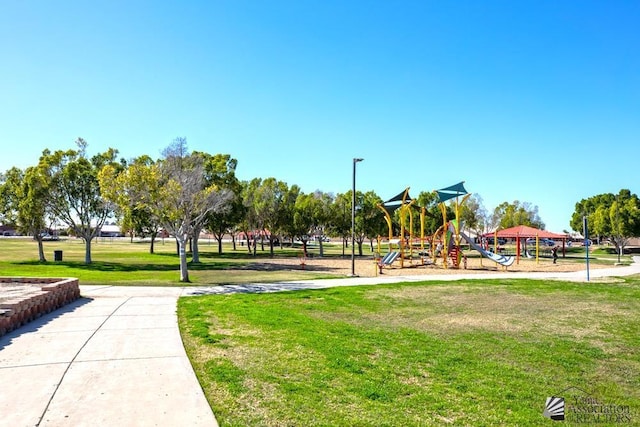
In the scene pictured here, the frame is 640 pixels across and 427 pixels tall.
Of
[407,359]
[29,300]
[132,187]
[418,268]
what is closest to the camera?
[407,359]

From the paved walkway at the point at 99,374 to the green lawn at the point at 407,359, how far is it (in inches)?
Result: 17.8

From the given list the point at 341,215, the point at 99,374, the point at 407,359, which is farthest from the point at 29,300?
the point at 341,215

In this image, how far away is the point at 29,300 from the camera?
11422mm

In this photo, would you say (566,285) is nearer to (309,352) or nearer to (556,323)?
(556,323)

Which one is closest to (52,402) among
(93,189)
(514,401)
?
(514,401)

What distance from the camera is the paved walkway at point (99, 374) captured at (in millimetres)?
5480

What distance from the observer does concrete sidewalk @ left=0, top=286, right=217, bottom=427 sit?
17.9 feet

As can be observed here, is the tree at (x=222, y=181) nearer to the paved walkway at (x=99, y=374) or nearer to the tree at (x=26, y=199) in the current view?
the tree at (x=26, y=199)

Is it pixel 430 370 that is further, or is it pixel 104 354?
pixel 104 354

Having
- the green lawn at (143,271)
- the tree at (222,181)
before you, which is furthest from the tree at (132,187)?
the tree at (222,181)

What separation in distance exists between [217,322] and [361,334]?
12.9 ft

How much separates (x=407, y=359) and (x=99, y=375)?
5.10m

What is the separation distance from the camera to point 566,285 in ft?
66.8

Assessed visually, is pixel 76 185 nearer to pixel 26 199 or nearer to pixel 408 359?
pixel 26 199
